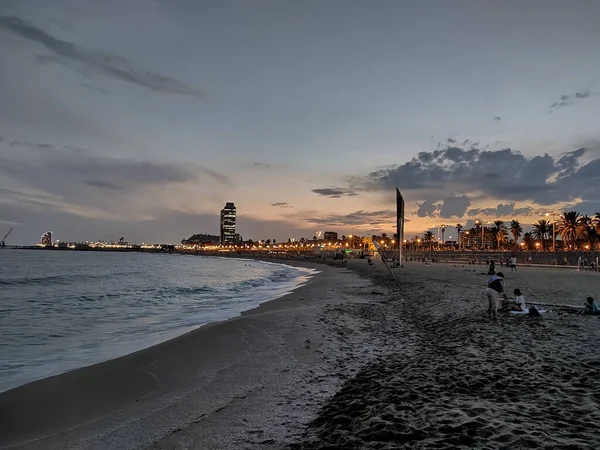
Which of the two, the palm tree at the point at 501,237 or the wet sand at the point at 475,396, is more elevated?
the palm tree at the point at 501,237

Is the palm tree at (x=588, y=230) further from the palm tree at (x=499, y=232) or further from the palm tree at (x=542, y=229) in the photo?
the palm tree at (x=499, y=232)

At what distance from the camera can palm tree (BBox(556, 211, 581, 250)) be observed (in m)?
98.7

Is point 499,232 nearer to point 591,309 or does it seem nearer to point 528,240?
point 528,240

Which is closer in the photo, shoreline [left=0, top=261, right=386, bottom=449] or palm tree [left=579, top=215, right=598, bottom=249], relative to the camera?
shoreline [left=0, top=261, right=386, bottom=449]

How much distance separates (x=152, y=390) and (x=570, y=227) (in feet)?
396

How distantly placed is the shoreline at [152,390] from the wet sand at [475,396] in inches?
41.0

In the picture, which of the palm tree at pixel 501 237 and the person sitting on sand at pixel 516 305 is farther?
the palm tree at pixel 501 237

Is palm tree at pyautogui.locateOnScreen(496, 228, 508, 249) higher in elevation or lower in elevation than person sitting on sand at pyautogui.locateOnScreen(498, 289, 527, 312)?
higher

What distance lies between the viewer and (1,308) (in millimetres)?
22953

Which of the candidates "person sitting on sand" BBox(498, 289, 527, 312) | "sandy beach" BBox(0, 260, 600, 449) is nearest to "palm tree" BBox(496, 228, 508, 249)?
"person sitting on sand" BBox(498, 289, 527, 312)

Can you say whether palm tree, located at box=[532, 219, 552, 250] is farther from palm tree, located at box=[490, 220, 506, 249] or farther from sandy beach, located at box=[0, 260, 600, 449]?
sandy beach, located at box=[0, 260, 600, 449]

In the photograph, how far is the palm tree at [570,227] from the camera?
98.7 m

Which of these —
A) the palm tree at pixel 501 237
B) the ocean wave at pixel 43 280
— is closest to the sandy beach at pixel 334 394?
the ocean wave at pixel 43 280

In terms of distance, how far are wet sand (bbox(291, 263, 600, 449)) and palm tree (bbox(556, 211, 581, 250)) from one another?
358 ft
